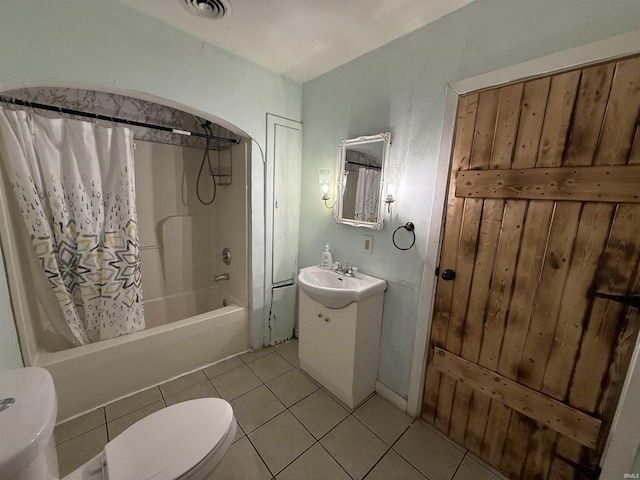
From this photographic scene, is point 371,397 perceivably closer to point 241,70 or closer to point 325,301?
point 325,301

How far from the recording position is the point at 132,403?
1.66m

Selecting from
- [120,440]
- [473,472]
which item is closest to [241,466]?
[120,440]

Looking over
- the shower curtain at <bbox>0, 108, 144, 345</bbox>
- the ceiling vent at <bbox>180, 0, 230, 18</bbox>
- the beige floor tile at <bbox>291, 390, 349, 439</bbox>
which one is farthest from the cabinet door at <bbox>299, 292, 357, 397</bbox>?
the ceiling vent at <bbox>180, 0, 230, 18</bbox>

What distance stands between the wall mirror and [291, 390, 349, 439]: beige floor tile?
1243mm

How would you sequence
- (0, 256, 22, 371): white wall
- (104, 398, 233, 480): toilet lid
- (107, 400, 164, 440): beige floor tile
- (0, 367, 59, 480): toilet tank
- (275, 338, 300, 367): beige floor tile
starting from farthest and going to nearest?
(275, 338, 300, 367): beige floor tile < (107, 400, 164, 440): beige floor tile < (0, 256, 22, 371): white wall < (104, 398, 233, 480): toilet lid < (0, 367, 59, 480): toilet tank

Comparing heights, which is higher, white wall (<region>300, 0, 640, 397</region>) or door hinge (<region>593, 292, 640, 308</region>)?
white wall (<region>300, 0, 640, 397</region>)

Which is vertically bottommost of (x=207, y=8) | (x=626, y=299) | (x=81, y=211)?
(x=626, y=299)

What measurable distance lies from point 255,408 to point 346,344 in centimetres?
74

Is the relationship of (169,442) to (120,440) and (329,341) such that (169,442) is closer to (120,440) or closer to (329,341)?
(120,440)

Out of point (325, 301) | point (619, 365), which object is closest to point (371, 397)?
point (325, 301)

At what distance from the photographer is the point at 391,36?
4.96 feet

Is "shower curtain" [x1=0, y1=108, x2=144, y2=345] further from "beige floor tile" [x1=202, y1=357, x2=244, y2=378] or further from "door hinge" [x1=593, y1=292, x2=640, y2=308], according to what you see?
"door hinge" [x1=593, y1=292, x2=640, y2=308]

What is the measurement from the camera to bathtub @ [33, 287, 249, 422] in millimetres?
1506

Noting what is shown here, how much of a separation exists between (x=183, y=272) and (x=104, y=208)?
1.13 meters
